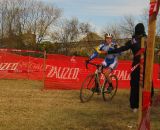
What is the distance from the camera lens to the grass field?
26.7ft

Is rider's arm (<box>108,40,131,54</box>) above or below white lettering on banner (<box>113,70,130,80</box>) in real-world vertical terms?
above

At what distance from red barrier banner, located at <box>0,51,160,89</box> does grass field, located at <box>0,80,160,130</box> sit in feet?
11.1

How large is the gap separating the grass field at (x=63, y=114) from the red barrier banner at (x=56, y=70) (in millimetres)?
3393

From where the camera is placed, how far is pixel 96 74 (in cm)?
1215

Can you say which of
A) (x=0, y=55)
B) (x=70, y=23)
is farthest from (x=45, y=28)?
(x=0, y=55)

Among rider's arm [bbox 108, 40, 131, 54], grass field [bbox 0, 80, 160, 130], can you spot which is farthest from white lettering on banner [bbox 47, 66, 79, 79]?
rider's arm [bbox 108, 40, 131, 54]

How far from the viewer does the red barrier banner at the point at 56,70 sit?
16.3 m

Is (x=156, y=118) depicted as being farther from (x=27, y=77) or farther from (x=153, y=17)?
(x=27, y=77)

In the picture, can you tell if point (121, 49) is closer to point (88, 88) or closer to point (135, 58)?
point (135, 58)

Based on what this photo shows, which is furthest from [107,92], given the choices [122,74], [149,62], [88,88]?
[149,62]

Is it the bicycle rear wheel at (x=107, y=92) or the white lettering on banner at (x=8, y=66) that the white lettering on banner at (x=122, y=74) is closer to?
the white lettering on banner at (x=8, y=66)

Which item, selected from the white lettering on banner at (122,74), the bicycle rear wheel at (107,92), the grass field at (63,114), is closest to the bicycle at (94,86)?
the bicycle rear wheel at (107,92)

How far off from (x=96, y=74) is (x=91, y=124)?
12.8 feet

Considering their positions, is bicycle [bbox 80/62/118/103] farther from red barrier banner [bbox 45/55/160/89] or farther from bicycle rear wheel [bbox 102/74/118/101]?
red barrier banner [bbox 45/55/160/89]
